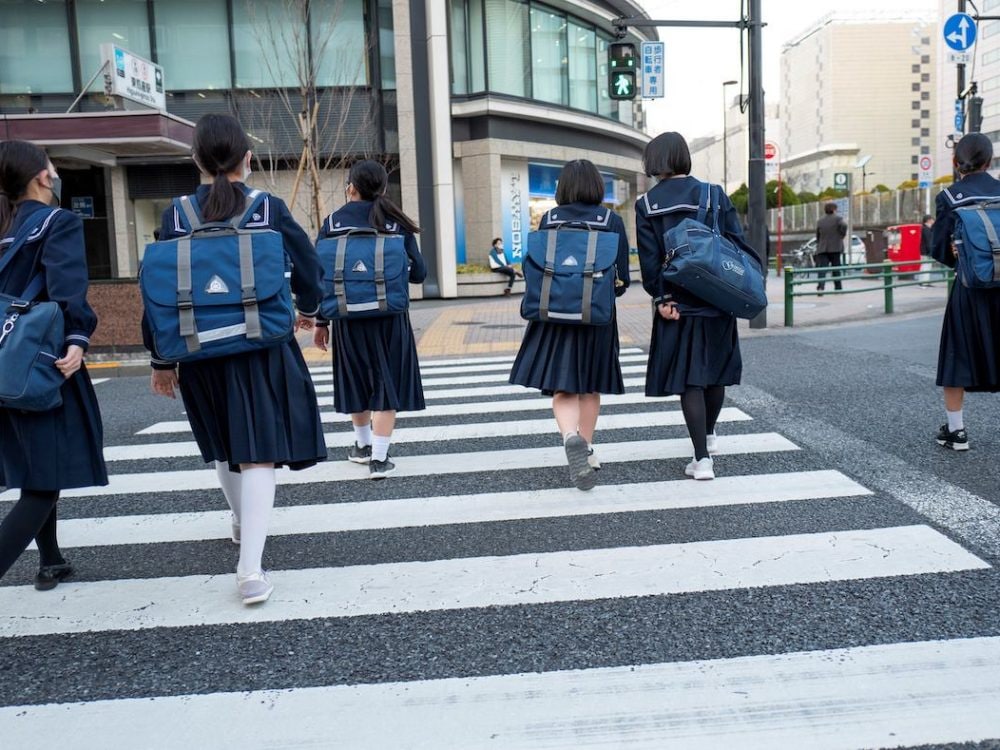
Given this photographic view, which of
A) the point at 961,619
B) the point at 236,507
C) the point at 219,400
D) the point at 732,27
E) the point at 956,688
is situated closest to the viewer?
the point at 956,688

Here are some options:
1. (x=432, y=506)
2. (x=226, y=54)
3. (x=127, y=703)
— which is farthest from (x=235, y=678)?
(x=226, y=54)

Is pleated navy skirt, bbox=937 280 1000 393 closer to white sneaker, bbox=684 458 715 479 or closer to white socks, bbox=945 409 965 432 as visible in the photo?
white socks, bbox=945 409 965 432

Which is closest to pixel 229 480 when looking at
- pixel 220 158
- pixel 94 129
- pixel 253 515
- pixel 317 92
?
pixel 253 515

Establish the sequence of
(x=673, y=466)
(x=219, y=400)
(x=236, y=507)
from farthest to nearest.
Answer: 1. (x=673, y=466)
2. (x=236, y=507)
3. (x=219, y=400)

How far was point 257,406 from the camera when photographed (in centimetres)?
332

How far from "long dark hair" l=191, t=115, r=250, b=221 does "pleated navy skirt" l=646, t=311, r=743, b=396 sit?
2.36 metres

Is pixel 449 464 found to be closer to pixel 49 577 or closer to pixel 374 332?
pixel 374 332

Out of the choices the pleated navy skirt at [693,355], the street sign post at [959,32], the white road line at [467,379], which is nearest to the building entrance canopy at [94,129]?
the white road line at [467,379]

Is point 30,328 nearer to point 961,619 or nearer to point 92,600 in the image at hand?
point 92,600

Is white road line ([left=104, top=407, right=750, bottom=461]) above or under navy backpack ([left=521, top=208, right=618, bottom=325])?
under

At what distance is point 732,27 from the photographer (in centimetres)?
1325

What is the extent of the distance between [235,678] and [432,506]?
1990mm

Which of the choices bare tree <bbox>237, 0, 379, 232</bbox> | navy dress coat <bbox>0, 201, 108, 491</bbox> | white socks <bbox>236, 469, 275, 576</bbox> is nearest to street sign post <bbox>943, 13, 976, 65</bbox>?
bare tree <bbox>237, 0, 379, 232</bbox>

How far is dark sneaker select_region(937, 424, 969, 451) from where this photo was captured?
5359 mm
